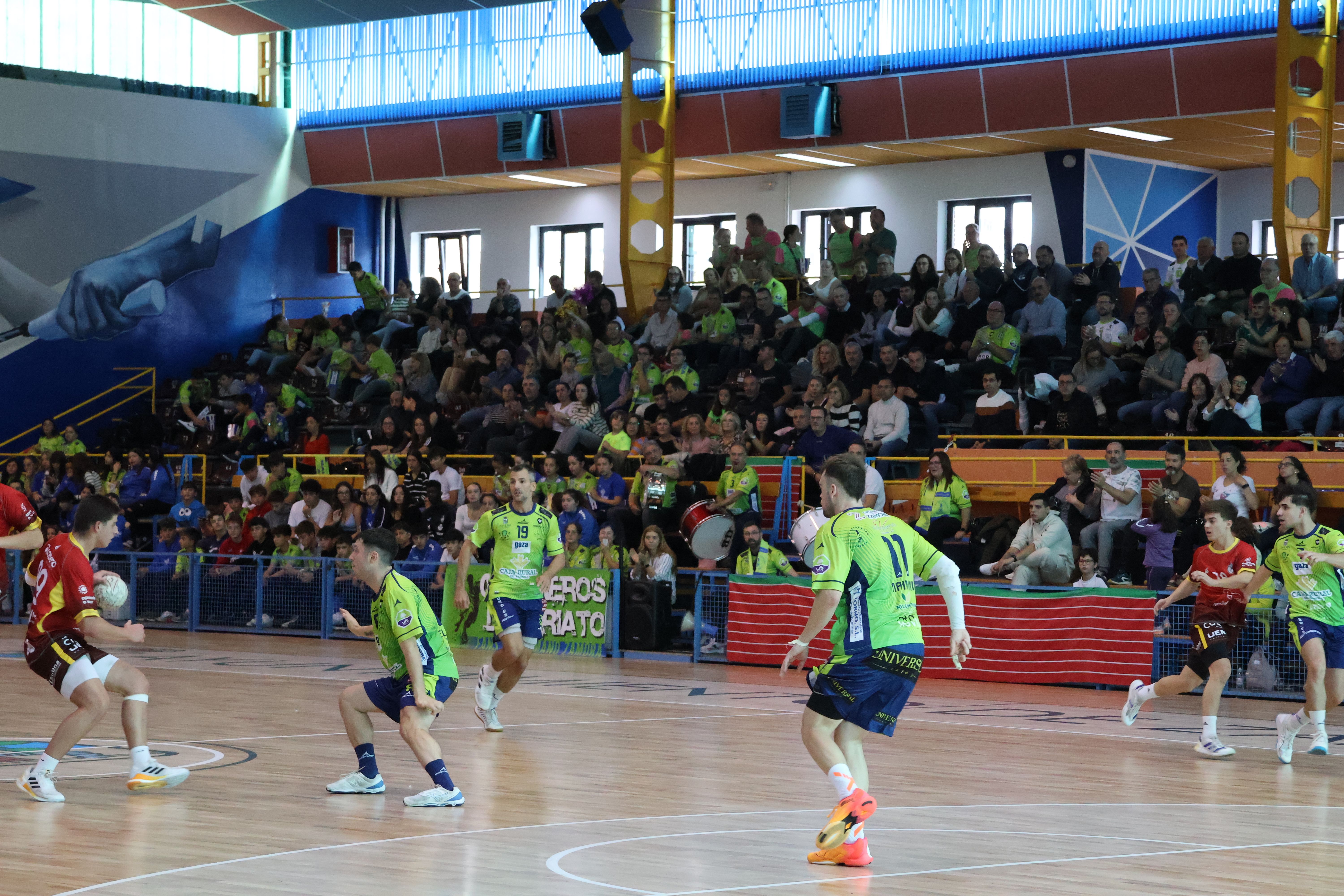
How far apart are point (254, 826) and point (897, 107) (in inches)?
779

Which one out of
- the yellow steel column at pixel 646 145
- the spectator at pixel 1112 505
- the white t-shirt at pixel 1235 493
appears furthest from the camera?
the yellow steel column at pixel 646 145

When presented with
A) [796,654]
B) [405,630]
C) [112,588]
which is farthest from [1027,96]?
[796,654]

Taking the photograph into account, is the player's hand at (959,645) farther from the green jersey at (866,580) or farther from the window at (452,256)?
the window at (452,256)

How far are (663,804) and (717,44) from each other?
20555 mm

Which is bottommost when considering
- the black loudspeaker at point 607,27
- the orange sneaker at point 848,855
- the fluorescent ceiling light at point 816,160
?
the orange sneaker at point 848,855

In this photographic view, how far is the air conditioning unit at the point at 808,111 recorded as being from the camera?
25828mm

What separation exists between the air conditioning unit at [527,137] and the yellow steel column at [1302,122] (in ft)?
40.8

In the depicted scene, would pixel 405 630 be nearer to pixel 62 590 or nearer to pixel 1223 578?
pixel 62 590

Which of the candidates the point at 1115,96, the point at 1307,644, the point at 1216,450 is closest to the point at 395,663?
→ the point at 1307,644

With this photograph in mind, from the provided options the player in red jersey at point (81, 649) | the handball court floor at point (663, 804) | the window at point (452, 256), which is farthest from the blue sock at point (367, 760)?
the window at point (452, 256)

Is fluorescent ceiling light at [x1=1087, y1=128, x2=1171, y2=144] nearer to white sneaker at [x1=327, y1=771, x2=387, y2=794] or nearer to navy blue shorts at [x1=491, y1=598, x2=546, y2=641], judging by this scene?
navy blue shorts at [x1=491, y1=598, x2=546, y2=641]

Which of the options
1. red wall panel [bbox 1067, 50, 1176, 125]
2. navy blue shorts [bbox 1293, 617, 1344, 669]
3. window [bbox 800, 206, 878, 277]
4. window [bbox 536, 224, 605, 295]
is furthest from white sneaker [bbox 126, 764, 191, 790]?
window [bbox 536, 224, 605, 295]

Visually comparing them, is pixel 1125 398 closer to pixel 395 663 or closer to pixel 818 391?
pixel 818 391

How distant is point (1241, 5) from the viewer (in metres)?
22.7
